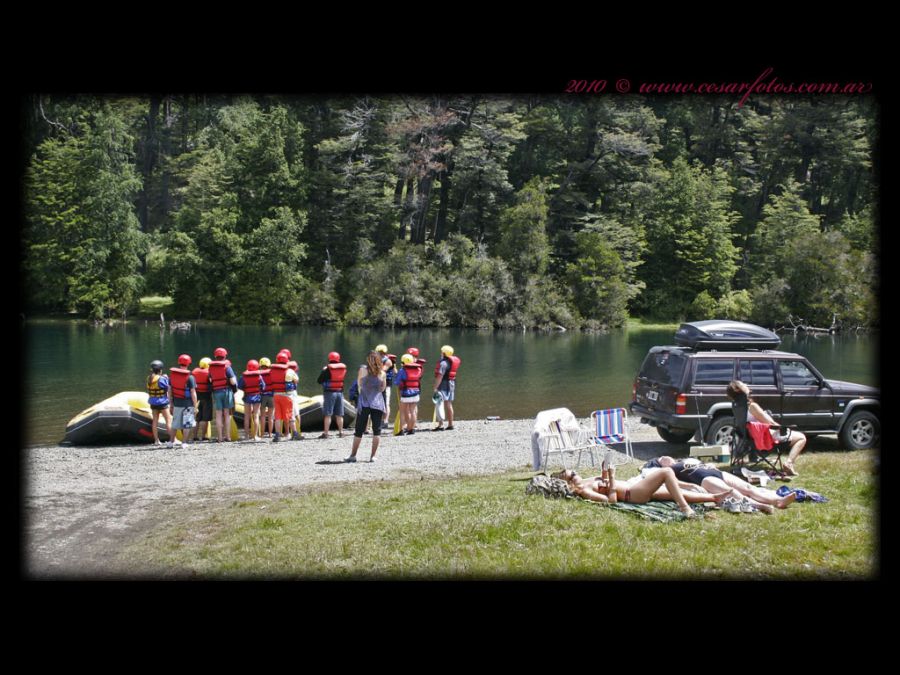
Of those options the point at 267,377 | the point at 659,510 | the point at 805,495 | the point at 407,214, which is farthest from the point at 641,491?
the point at 407,214

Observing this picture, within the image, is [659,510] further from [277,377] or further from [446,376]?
[277,377]

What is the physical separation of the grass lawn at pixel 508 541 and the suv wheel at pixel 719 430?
151 inches

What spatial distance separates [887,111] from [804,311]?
5654 centimetres

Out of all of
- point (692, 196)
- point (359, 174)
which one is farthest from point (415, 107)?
point (692, 196)

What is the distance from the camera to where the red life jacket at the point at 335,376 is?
15646mm

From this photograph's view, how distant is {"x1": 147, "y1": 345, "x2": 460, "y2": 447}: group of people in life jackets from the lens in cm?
1561

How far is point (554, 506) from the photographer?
782cm

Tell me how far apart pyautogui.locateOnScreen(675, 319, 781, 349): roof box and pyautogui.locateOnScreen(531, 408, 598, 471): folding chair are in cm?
327

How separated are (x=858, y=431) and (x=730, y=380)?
8.26 feet

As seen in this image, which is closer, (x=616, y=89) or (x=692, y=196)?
(x=616, y=89)

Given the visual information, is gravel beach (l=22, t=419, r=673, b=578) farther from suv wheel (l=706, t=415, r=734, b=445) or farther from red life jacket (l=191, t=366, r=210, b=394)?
suv wheel (l=706, t=415, r=734, b=445)

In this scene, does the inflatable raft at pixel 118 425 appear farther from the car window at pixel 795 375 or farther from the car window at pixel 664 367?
the car window at pixel 795 375

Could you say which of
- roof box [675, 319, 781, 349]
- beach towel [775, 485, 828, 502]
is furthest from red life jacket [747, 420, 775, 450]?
roof box [675, 319, 781, 349]

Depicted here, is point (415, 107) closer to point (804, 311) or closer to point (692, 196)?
point (692, 196)
